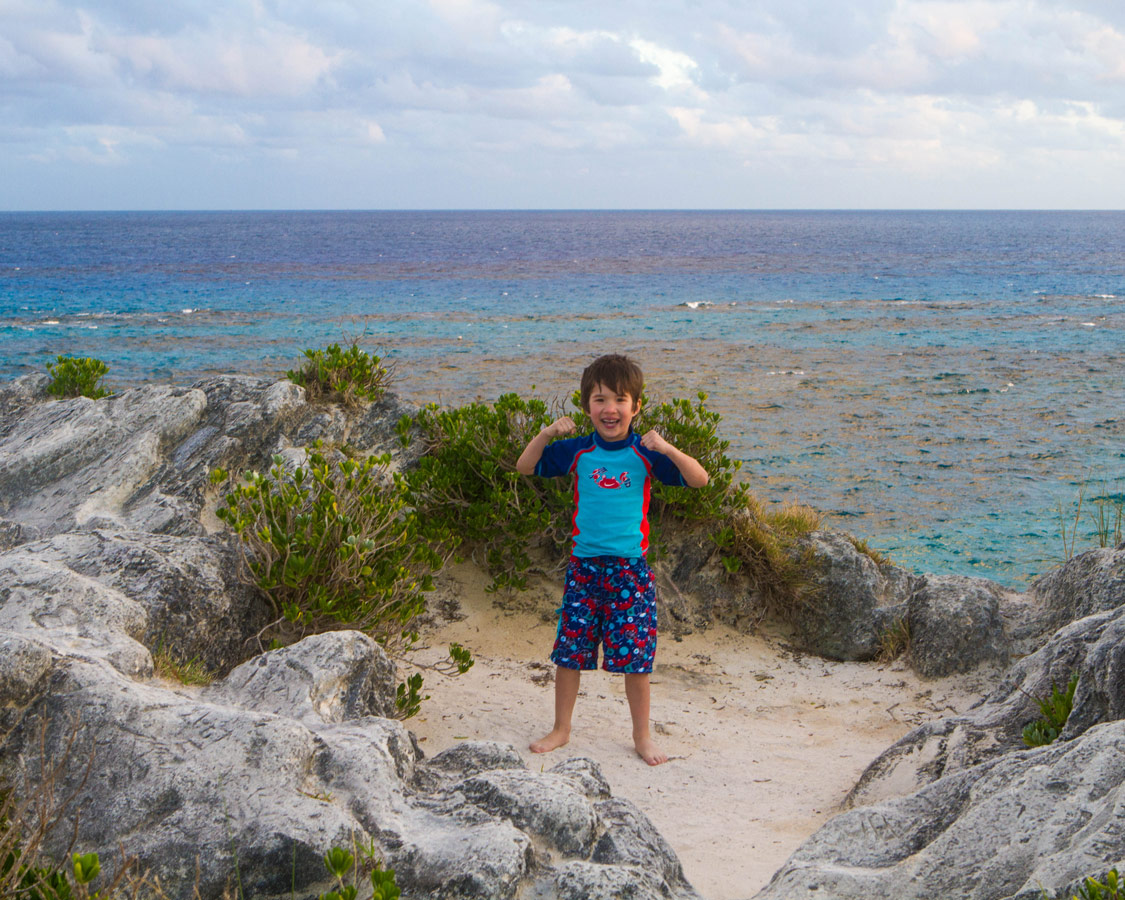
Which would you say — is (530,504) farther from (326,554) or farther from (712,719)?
(712,719)

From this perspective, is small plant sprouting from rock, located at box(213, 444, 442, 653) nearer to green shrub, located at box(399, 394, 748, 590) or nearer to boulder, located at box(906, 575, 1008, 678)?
green shrub, located at box(399, 394, 748, 590)


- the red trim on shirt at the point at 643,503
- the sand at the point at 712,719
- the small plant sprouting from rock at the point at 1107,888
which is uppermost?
the red trim on shirt at the point at 643,503

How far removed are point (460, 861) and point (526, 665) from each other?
3.31 m

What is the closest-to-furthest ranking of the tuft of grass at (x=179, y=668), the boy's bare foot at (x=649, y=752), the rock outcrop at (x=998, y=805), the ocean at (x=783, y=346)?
1. the rock outcrop at (x=998, y=805)
2. the tuft of grass at (x=179, y=668)
3. the boy's bare foot at (x=649, y=752)
4. the ocean at (x=783, y=346)

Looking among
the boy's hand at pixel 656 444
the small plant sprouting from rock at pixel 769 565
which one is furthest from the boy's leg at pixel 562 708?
the small plant sprouting from rock at pixel 769 565

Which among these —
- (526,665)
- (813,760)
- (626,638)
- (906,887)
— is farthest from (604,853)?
(526,665)

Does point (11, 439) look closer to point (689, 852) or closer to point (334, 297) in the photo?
point (689, 852)

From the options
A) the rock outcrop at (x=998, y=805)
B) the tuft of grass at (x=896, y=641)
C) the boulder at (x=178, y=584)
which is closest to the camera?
the rock outcrop at (x=998, y=805)

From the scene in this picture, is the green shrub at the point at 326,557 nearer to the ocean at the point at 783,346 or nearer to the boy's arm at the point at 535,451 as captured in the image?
the boy's arm at the point at 535,451

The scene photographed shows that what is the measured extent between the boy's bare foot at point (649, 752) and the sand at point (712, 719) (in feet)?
0.12

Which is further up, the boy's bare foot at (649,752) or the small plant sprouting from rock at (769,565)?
the small plant sprouting from rock at (769,565)

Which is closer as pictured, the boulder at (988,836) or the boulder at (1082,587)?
the boulder at (988,836)

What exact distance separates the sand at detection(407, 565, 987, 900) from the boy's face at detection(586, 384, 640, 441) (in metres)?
1.78

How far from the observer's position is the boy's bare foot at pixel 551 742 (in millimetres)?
4801
